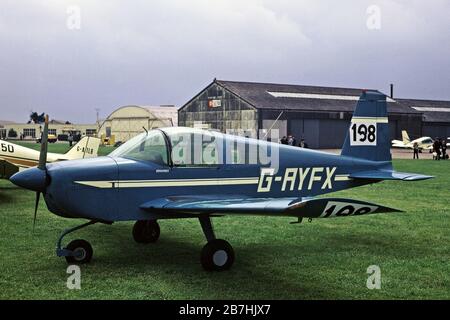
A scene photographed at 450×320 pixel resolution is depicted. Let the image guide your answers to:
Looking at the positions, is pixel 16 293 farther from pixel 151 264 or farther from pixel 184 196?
pixel 184 196

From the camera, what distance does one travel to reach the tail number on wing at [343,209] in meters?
5.78

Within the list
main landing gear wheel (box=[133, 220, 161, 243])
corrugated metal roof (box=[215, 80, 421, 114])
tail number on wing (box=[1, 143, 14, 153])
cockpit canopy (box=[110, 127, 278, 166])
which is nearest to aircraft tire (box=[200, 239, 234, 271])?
cockpit canopy (box=[110, 127, 278, 166])

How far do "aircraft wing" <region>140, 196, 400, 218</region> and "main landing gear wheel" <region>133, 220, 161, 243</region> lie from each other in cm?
179

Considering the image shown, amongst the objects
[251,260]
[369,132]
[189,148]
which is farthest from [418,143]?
[189,148]

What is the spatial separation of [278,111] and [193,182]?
4760 centimetres

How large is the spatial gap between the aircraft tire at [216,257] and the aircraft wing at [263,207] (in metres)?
0.44

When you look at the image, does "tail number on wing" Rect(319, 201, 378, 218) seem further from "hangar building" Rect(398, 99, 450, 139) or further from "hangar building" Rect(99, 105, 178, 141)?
"hangar building" Rect(398, 99, 450, 139)

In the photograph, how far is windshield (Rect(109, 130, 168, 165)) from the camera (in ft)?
24.3

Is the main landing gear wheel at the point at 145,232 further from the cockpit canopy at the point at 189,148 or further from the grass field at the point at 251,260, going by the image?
the cockpit canopy at the point at 189,148

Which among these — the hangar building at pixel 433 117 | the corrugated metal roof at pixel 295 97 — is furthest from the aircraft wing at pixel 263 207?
the hangar building at pixel 433 117

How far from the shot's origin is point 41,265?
Result: 732 cm

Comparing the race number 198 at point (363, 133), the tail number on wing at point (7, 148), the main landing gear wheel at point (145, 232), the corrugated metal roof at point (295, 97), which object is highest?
the corrugated metal roof at point (295, 97)

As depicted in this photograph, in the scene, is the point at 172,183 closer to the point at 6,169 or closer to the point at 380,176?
the point at 380,176

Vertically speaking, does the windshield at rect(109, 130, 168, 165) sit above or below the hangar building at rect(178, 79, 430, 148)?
below
